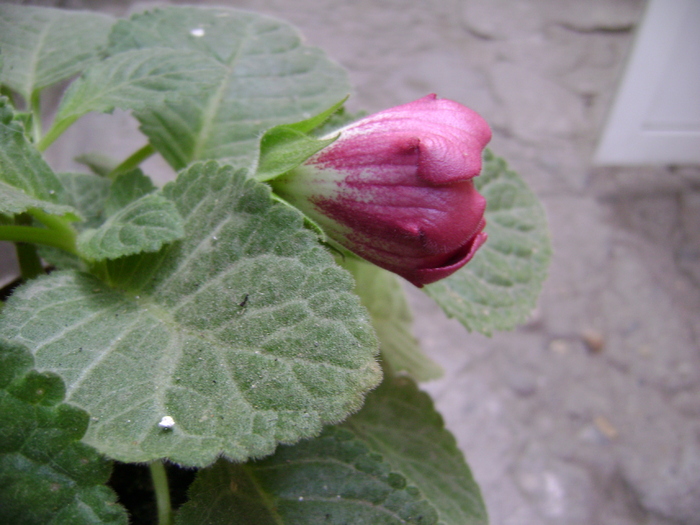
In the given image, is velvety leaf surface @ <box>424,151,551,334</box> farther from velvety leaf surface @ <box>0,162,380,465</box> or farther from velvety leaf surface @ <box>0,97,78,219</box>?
velvety leaf surface @ <box>0,97,78,219</box>

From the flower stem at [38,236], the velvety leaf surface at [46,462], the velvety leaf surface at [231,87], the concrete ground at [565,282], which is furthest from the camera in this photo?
the concrete ground at [565,282]

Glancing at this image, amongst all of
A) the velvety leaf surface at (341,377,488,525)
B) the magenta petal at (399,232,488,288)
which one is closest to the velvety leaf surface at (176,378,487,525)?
the velvety leaf surface at (341,377,488,525)

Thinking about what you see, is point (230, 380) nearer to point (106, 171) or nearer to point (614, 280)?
point (106, 171)

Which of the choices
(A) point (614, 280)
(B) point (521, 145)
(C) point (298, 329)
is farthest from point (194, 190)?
(B) point (521, 145)

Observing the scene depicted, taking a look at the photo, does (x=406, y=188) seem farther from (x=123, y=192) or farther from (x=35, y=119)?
(x=35, y=119)

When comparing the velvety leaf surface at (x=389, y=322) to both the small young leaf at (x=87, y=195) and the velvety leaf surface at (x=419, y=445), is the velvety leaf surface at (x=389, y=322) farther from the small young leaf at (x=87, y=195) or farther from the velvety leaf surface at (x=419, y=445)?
the small young leaf at (x=87, y=195)

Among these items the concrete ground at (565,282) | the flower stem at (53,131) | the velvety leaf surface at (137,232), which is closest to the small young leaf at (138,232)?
the velvety leaf surface at (137,232)
